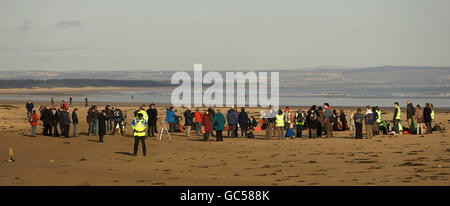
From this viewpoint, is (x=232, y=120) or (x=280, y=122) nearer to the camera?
(x=280, y=122)

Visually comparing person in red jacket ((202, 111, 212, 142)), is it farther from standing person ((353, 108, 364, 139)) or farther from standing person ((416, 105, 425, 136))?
standing person ((416, 105, 425, 136))

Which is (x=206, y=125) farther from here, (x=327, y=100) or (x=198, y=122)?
(x=327, y=100)

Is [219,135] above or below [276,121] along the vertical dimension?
below

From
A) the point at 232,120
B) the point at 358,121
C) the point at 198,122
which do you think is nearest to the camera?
the point at 358,121

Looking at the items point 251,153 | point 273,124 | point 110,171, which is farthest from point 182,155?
point 273,124

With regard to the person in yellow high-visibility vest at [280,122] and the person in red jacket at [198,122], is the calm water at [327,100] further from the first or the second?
the person in yellow high-visibility vest at [280,122]

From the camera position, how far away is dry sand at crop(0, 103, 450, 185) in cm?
1512

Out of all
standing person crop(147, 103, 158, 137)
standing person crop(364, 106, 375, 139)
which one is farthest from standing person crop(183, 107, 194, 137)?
standing person crop(364, 106, 375, 139)

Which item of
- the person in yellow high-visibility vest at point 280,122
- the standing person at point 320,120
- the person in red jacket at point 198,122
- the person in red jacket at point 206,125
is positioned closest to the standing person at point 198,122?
the person in red jacket at point 198,122

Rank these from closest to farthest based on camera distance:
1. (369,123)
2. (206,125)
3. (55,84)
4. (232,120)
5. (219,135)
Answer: (369,123) → (219,135) → (206,125) → (232,120) → (55,84)

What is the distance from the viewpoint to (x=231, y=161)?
19.5m

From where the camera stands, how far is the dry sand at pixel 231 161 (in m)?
15.1

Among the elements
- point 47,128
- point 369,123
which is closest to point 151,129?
point 47,128
